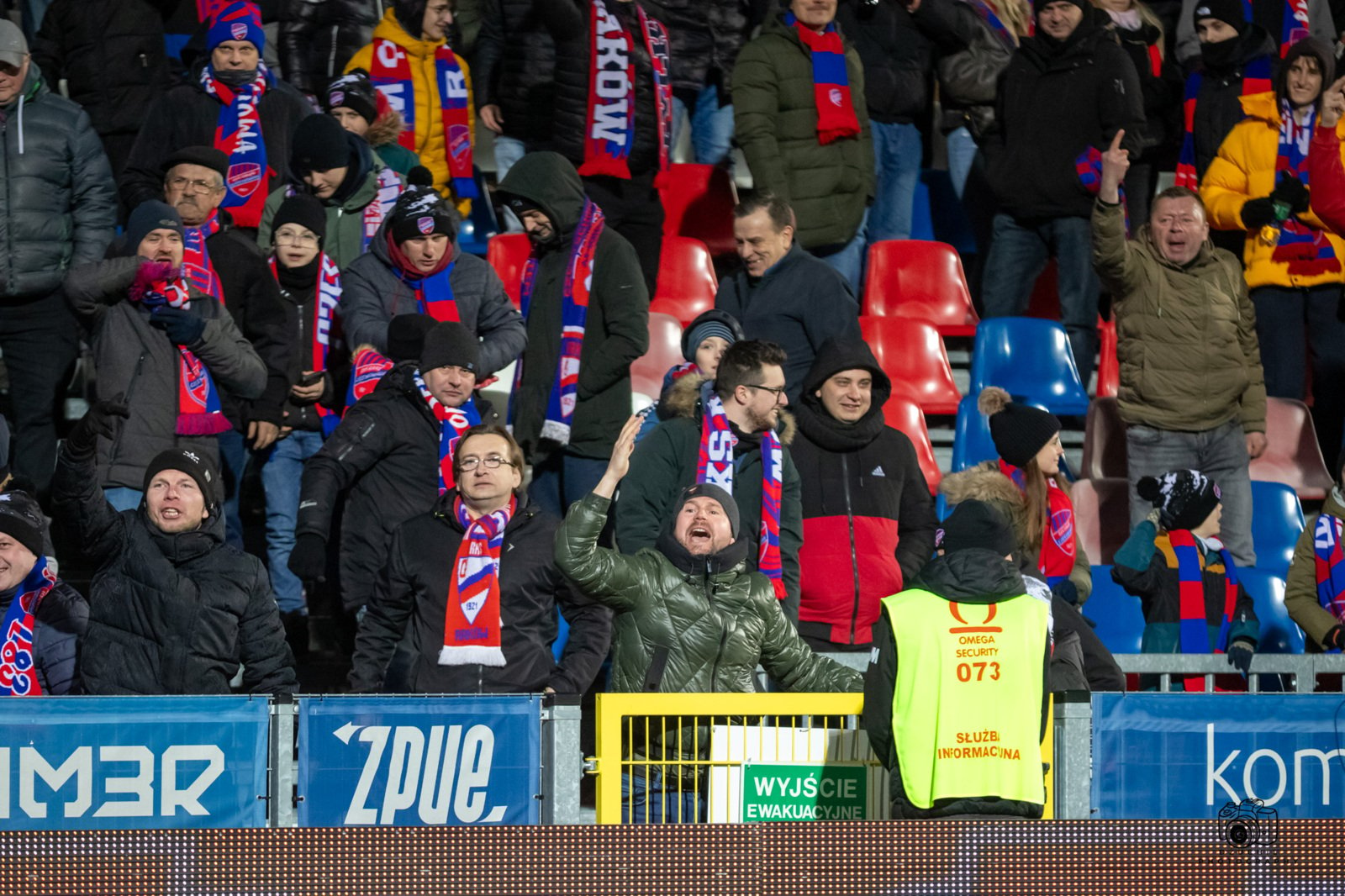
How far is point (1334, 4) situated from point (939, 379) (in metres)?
4.84

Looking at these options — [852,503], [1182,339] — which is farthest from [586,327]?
[1182,339]

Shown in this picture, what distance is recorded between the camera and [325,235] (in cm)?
934

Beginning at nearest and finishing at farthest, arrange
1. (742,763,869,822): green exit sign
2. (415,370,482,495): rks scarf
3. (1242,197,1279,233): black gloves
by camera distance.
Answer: (742,763,869,822): green exit sign < (415,370,482,495): rks scarf < (1242,197,1279,233): black gloves

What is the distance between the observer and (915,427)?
10055mm

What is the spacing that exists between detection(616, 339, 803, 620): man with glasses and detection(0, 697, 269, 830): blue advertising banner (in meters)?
2.16

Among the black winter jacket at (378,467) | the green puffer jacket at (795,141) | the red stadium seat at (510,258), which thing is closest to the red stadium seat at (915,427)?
the green puffer jacket at (795,141)

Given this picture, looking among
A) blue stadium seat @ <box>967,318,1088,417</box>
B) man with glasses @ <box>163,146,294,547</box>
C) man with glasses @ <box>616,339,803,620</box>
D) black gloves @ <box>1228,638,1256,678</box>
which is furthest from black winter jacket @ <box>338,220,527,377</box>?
black gloves @ <box>1228,638,1256,678</box>

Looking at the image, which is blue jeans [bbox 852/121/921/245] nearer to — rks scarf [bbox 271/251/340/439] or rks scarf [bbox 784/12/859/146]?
rks scarf [bbox 784/12/859/146]

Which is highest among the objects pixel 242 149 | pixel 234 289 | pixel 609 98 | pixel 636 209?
pixel 609 98

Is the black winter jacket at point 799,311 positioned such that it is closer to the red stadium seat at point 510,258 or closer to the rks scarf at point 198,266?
the rks scarf at point 198,266

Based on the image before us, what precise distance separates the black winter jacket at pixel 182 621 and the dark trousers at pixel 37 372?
2497 mm

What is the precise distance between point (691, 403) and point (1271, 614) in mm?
3188

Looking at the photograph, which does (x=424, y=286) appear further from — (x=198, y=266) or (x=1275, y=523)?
(x=1275, y=523)

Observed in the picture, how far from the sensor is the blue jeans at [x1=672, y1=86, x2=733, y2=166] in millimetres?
11906
